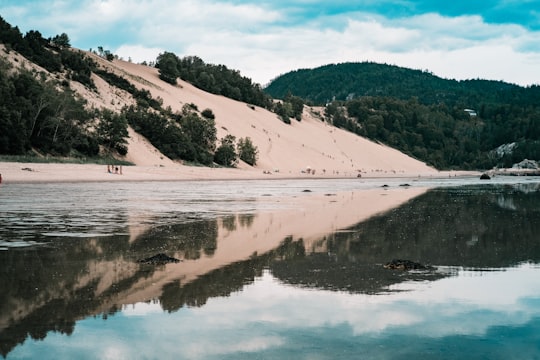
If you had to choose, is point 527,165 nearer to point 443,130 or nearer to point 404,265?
point 443,130

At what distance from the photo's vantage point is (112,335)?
6.25 metres

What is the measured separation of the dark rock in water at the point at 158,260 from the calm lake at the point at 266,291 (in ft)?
0.43

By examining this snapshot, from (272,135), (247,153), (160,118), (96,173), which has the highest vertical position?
(160,118)

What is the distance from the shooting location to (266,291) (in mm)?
8453

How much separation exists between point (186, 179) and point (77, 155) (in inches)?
360

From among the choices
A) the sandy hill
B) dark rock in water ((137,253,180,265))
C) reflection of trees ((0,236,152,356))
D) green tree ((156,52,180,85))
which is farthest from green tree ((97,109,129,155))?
green tree ((156,52,180,85))

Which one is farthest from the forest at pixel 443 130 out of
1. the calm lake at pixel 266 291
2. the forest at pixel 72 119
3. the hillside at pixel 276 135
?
the calm lake at pixel 266 291

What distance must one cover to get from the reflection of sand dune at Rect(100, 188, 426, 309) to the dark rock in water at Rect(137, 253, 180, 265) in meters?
0.25

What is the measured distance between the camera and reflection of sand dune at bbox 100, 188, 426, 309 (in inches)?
352

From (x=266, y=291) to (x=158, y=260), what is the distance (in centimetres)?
286

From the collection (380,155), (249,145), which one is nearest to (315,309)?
(249,145)

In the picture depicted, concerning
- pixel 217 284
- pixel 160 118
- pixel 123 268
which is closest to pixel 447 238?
pixel 217 284

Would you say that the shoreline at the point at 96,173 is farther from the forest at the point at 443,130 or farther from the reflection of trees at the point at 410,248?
the forest at the point at 443,130

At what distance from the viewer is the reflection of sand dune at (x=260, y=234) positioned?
29.4 feet
